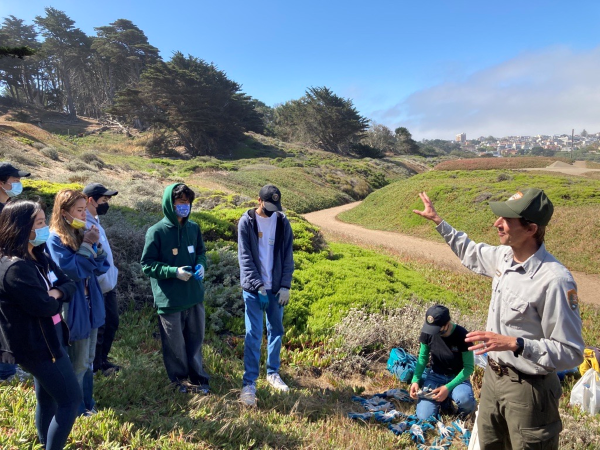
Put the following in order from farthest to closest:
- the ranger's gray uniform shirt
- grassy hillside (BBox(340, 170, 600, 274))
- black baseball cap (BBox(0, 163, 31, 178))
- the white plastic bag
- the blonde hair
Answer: grassy hillside (BBox(340, 170, 600, 274))
black baseball cap (BBox(0, 163, 31, 178))
the white plastic bag
the blonde hair
the ranger's gray uniform shirt

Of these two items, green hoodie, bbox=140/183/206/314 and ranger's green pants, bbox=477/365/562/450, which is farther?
green hoodie, bbox=140/183/206/314

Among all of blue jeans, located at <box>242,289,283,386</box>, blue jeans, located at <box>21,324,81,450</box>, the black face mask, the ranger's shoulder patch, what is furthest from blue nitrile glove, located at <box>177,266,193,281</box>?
the ranger's shoulder patch

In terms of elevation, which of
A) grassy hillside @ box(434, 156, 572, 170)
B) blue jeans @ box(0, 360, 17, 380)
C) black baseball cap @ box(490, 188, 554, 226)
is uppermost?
grassy hillside @ box(434, 156, 572, 170)

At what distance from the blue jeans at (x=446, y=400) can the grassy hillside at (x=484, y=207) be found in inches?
407

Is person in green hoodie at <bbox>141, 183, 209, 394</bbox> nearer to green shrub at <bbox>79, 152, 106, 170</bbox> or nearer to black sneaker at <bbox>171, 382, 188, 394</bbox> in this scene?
black sneaker at <bbox>171, 382, 188, 394</bbox>

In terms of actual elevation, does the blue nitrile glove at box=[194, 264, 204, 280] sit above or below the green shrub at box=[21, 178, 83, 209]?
below

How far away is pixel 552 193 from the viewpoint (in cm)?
1653

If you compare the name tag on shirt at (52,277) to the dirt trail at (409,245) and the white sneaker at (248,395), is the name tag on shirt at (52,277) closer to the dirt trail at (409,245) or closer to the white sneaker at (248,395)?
the white sneaker at (248,395)

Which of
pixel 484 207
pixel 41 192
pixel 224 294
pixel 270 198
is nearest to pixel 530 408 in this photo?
pixel 270 198

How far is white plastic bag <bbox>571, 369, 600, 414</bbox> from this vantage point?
3.88m

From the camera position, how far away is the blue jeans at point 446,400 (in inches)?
141

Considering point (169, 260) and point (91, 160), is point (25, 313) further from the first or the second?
point (91, 160)

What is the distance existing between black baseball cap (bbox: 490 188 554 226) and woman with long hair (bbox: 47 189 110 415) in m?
2.77

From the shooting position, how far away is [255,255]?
3.79 m
